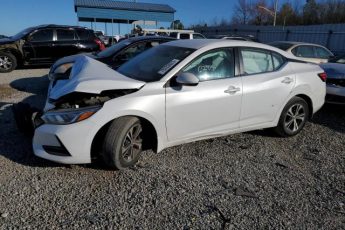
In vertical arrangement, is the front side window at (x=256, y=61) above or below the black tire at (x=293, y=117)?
above

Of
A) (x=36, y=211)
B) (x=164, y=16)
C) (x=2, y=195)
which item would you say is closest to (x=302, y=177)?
(x=36, y=211)

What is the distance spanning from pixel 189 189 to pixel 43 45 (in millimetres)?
10148

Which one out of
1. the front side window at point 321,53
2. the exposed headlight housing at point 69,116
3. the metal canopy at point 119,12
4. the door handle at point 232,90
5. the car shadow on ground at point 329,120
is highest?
the metal canopy at point 119,12

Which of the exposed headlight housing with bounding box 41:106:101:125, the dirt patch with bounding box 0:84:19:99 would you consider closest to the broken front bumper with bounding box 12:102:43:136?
the exposed headlight housing with bounding box 41:106:101:125

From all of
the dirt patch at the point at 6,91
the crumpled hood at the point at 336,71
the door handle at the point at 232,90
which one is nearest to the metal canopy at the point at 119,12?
the dirt patch at the point at 6,91

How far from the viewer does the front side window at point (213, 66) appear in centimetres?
445

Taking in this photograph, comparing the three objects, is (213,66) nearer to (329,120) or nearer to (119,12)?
(329,120)

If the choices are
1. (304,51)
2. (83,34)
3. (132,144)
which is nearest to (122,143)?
(132,144)

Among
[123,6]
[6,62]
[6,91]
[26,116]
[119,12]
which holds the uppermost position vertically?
[123,6]

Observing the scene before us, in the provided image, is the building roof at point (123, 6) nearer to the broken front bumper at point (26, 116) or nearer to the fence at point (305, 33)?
the fence at point (305, 33)

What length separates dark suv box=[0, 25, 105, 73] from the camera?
11648mm

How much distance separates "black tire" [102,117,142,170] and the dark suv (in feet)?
30.6

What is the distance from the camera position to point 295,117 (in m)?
5.48

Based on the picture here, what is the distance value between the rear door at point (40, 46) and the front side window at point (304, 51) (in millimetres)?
8400
